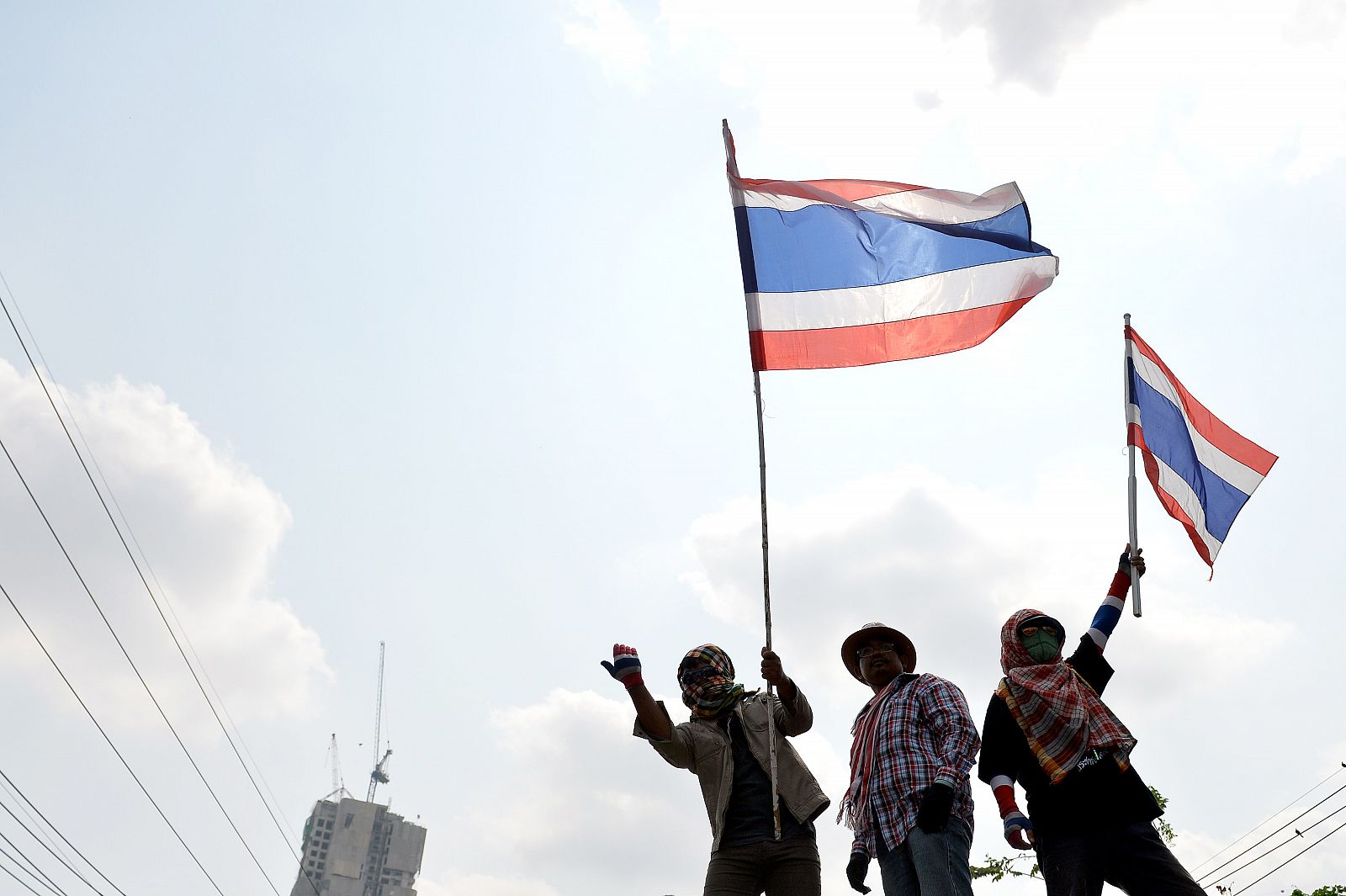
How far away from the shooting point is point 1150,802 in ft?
19.1

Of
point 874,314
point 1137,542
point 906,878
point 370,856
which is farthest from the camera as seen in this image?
point 370,856

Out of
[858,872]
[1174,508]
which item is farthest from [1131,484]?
[858,872]

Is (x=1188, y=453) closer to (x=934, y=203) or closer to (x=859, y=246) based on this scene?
(x=934, y=203)

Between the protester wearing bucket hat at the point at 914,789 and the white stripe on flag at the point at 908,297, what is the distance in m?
3.21

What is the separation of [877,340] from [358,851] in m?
157

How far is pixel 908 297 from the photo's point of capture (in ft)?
29.6

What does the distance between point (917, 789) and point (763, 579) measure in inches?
73.6

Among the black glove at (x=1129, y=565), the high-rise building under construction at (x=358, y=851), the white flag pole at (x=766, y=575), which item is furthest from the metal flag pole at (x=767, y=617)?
the high-rise building under construction at (x=358, y=851)

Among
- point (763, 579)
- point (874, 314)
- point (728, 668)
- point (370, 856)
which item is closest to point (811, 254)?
point (874, 314)

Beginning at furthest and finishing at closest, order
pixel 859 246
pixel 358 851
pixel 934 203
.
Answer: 1. pixel 358 851
2. pixel 934 203
3. pixel 859 246

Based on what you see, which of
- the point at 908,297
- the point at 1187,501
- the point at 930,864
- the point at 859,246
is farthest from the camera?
the point at 1187,501

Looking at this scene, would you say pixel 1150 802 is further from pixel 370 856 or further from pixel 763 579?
pixel 370 856

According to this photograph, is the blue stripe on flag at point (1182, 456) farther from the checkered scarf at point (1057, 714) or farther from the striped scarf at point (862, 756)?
the striped scarf at point (862, 756)

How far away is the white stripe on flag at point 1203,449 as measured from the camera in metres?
9.57
